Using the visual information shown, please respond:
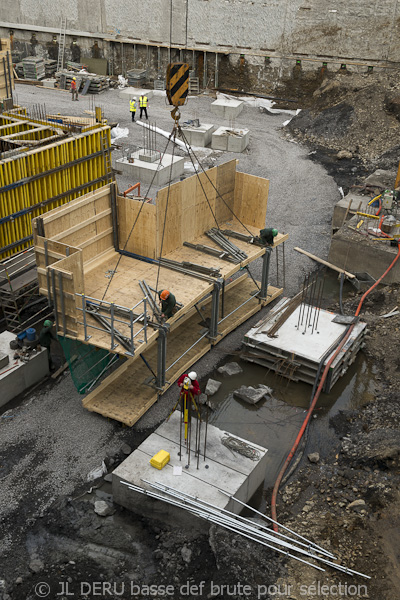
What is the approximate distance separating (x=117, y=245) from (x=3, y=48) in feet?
41.1

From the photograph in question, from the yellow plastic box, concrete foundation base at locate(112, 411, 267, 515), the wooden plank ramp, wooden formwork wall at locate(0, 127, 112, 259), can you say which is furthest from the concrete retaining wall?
the yellow plastic box

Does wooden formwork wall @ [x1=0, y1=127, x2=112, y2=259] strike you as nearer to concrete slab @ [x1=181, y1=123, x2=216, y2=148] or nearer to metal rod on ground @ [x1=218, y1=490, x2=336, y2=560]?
metal rod on ground @ [x1=218, y1=490, x2=336, y2=560]

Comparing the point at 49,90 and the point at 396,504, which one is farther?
the point at 49,90

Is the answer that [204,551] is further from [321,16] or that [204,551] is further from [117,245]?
[321,16]

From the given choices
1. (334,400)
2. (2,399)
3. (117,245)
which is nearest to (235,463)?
(334,400)

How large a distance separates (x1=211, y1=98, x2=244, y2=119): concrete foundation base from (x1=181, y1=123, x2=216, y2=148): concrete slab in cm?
429

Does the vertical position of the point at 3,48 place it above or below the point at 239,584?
above

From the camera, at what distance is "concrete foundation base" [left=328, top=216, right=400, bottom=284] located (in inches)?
675

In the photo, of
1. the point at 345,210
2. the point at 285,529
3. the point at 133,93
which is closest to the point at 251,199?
the point at 345,210

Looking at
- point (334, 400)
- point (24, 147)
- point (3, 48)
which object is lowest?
point (334, 400)

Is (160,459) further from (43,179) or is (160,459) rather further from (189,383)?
(43,179)

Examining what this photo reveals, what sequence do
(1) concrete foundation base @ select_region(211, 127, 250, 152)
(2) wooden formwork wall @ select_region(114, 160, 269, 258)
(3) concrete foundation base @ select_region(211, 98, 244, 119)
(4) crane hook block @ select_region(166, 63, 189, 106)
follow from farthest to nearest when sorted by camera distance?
(3) concrete foundation base @ select_region(211, 98, 244, 119)
(1) concrete foundation base @ select_region(211, 127, 250, 152)
(2) wooden formwork wall @ select_region(114, 160, 269, 258)
(4) crane hook block @ select_region(166, 63, 189, 106)

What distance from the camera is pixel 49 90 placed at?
3625 centimetres

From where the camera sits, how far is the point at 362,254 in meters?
17.5
